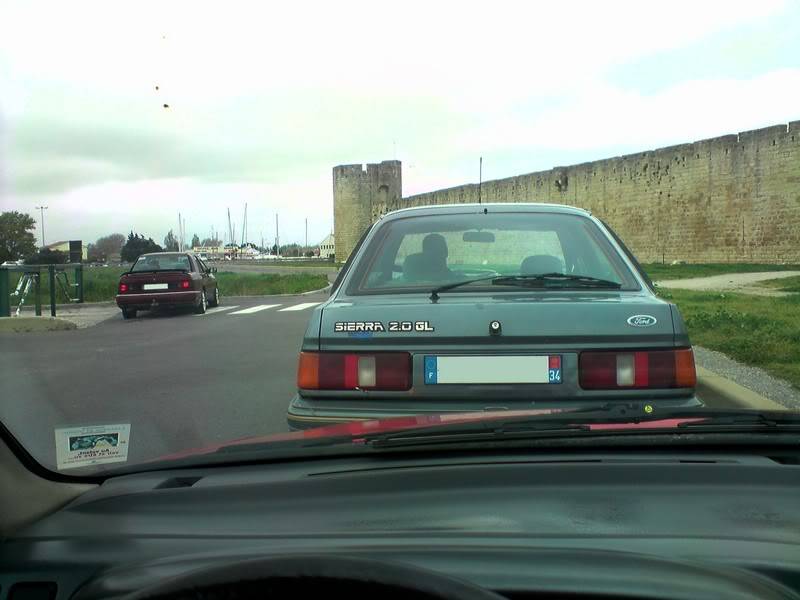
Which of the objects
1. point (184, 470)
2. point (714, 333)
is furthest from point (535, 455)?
point (714, 333)

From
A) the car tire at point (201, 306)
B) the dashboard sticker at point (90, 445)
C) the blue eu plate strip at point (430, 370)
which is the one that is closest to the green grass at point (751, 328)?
the blue eu plate strip at point (430, 370)

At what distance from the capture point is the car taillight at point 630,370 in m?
3.07

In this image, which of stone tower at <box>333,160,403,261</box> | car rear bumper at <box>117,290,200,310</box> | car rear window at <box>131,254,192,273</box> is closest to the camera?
car rear bumper at <box>117,290,200,310</box>

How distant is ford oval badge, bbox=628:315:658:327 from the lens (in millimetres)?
3080

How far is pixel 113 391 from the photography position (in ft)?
22.4

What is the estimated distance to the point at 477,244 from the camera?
180 inches

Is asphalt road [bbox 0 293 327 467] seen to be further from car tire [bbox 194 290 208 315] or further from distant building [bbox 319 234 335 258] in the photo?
distant building [bbox 319 234 335 258]

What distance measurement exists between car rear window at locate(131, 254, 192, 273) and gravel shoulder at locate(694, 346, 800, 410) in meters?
10.9

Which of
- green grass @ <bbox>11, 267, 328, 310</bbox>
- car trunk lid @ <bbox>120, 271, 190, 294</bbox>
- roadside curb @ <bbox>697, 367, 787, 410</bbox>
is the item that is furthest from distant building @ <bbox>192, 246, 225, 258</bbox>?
roadside curb @ <bbox>697, 367, 787, 410</bbox>

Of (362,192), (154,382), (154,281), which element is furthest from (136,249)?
(362,192)

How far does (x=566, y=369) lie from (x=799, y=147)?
2634 cm

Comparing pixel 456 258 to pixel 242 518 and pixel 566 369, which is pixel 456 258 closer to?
pixel 566 369

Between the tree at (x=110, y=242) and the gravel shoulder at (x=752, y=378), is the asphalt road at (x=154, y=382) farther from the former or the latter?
the gravel shoulder at (x=752, y=378)

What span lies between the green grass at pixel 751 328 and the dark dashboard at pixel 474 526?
4112 millimetres
